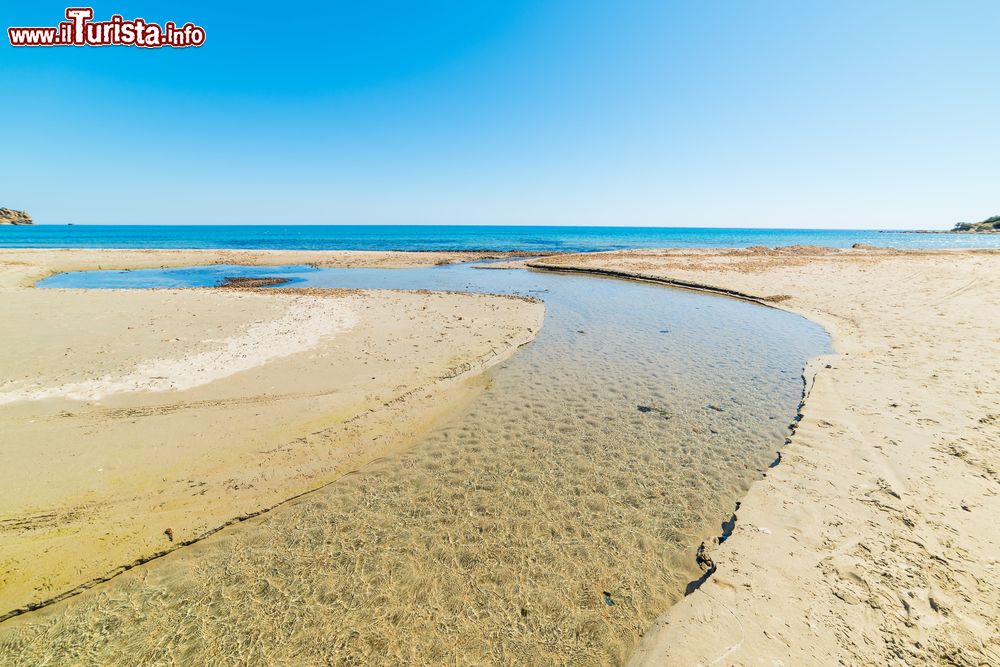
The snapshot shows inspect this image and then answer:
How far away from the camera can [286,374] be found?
1033 centimetres

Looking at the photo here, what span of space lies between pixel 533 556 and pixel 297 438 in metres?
5.22

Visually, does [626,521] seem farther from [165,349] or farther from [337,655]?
[165,349]

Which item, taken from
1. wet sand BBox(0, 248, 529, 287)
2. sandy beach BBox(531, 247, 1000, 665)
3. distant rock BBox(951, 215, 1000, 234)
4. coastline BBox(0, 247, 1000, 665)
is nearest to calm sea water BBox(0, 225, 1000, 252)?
distant rock BBox(951, 215, 1000, 234)

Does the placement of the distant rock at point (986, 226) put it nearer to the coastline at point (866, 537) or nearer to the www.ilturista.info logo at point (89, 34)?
the coastline at point (866, 537)

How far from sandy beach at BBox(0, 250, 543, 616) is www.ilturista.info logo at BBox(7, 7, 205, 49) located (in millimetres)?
11276

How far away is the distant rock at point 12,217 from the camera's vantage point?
17140 centimetres

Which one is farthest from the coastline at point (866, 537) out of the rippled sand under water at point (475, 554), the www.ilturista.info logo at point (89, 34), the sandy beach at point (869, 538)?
the www.ilturista.info logo at point (89, 34)

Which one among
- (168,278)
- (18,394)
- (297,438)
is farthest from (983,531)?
(168,278)

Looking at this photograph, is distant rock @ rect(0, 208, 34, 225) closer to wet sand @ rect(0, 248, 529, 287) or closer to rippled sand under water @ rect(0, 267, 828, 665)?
wet sand @ rect(0, 248, 529, 287)

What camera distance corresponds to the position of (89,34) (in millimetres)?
16094

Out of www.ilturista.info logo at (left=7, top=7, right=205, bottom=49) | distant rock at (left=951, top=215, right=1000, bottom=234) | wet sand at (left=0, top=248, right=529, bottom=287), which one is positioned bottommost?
wet sand at (left=0, top=248, right=529, bottom=287)

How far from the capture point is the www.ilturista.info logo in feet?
52.8

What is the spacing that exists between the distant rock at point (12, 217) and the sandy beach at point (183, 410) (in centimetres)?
25916

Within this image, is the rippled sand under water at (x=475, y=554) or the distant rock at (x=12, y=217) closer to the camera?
the rippled sand under water at (x=475, y=554)
